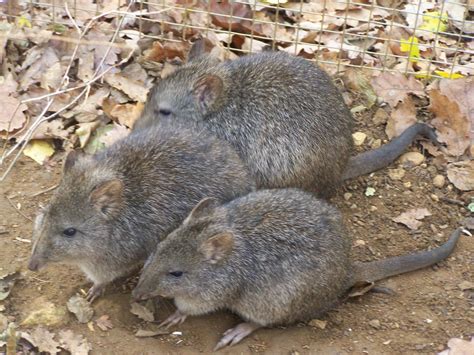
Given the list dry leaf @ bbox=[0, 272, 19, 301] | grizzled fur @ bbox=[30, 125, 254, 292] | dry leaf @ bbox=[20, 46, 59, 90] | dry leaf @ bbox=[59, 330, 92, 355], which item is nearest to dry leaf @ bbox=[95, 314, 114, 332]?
dry leaf @ bbox=[59, 330, 92, 355]

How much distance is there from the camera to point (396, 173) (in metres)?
7.40

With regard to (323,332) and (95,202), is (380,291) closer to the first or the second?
(323,332)

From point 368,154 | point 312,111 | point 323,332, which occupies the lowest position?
point 323,332

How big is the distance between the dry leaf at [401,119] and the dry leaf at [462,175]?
578 millimetres

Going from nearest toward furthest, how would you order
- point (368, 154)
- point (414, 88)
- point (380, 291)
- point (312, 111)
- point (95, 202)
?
point (95, 202) → point (380, 291) → point (312, 111) → point (368, 154) → point (414, 88)

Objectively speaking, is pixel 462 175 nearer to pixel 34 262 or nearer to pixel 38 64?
pixel 34 262

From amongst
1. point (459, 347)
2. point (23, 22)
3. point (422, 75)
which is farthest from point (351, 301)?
point (23, 22)

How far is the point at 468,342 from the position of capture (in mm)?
5785

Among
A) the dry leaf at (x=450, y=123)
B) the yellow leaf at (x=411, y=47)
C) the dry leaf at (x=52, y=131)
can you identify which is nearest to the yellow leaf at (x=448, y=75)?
the yellow leaf at (x=411, y=47)

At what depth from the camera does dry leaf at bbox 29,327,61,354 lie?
551 cm

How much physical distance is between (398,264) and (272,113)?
59.7 inches

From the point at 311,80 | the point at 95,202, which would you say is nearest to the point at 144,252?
the point at 95,202

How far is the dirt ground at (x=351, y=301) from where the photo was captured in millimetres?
5770

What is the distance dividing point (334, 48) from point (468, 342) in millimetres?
3583
